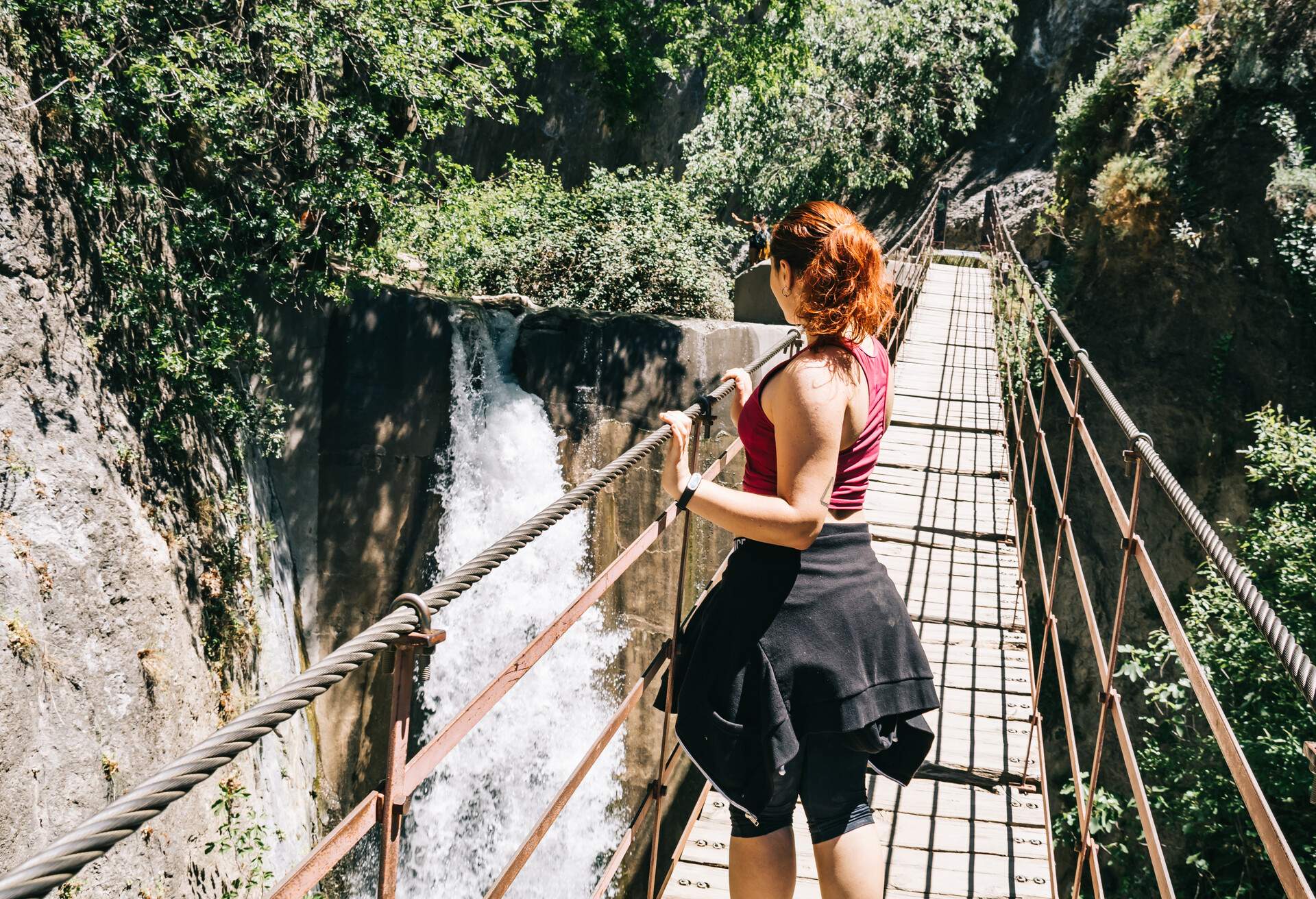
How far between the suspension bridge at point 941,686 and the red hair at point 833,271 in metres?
0.44

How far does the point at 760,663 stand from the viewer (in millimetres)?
1661

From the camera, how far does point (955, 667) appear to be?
378 centimetres

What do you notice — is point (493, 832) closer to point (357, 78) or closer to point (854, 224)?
point (357, 78)

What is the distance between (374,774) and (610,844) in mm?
2455

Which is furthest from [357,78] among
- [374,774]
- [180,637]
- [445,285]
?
[374,774]

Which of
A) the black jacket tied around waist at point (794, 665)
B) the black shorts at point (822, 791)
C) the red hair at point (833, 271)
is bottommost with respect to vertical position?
the black shorts at point (822, 791)

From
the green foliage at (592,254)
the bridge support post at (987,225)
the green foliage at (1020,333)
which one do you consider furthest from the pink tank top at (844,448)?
the bridge support post at (987,225)

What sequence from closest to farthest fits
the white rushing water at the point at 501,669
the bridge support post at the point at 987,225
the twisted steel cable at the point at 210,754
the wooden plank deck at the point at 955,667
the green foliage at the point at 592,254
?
the twisted steel cable at the point at 210,754
the wooden plank deck at the point at 955,667
the white rushing water at the point at 501,669
the green foliage at the point at 592,254
the bridge support post at the point at 987,225

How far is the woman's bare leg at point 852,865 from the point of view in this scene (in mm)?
1711

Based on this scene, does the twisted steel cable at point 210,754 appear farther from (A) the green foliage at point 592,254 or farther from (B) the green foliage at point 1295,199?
(B) the green foliage at point 1295,199

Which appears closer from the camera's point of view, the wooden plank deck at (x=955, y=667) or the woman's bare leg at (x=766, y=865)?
the woman's bare leg at (x=766, y=865)

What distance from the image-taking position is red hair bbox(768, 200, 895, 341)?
1.68 meters

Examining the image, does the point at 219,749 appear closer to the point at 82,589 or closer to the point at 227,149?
the point at 82,589

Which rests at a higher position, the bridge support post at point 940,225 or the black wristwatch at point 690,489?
the bridge support post at point 940,225
